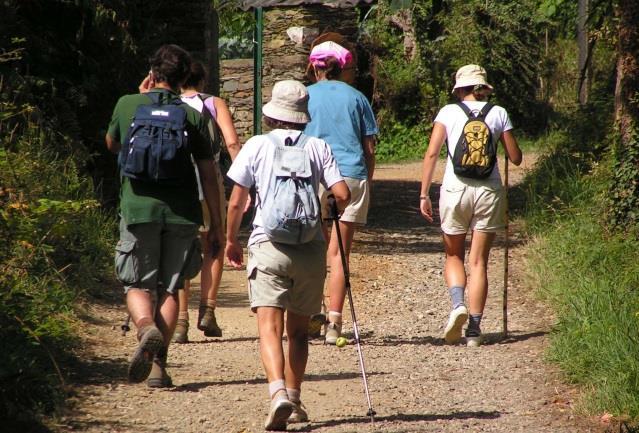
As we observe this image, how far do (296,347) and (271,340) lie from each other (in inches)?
8.6

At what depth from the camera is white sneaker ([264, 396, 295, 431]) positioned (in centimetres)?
561

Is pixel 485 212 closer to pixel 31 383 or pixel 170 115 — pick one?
pixel 170 115

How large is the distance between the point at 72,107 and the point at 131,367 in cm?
601

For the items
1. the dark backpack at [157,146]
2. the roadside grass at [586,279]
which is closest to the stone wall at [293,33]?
the roadside grass at [586,279]

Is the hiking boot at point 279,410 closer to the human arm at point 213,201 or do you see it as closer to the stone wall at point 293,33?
the human arm at point 213,201

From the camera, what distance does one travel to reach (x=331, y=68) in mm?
7906

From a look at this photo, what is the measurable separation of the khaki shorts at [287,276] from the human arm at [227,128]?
184 centimetres

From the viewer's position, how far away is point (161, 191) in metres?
6.35

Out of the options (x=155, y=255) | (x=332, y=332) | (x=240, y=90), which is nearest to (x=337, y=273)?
(x=332, y=332)

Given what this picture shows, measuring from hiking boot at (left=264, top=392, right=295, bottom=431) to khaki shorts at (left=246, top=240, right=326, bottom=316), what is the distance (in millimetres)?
461

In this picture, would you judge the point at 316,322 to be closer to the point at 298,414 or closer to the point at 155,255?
the point at 155,255

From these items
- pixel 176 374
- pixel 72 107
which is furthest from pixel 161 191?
pixel 72 107

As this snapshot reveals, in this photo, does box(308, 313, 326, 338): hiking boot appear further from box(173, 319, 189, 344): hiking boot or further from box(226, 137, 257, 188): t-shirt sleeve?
box(226, 137, 257, 188): t-shirt sleeve

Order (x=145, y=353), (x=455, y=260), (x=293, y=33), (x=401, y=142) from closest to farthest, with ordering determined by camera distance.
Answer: (x=145, y=353)
(x=455, y=260)
(x=293, y=33)
(x=401, y=142)
